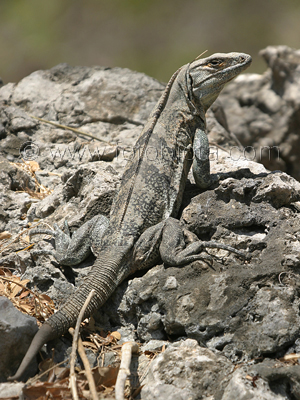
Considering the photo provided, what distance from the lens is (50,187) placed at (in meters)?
5.49

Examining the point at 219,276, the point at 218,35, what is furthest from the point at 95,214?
the point at 218,35

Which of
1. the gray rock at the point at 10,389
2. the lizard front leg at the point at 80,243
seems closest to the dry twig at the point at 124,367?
the gray rock at the point at 10,389

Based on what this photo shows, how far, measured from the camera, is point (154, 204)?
389 cm

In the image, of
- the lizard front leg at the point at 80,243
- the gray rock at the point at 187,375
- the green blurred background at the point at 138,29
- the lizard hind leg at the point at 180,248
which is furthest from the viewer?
the green blurred background at the point at 138,29

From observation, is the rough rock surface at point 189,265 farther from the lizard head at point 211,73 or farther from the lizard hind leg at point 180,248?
the lizard head at point 211,73

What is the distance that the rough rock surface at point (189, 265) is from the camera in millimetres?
2695

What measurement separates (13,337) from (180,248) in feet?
5.08

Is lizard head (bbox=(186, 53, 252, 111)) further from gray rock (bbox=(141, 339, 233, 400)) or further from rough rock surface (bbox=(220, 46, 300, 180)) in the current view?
rough rock surface (bbox=(220, 46, 300, 180))

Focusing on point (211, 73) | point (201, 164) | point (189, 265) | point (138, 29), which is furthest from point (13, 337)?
point (138, 29)

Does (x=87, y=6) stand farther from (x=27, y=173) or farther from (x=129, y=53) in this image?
(x=27, y=173)

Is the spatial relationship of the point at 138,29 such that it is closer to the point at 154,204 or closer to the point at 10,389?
the point at 154,204

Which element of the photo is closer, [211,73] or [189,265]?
[189,265]

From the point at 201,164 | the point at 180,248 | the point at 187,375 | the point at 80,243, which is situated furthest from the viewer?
the point at 201,164

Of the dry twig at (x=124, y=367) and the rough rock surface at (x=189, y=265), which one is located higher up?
the rough rock surface at (x=189, y=265)
